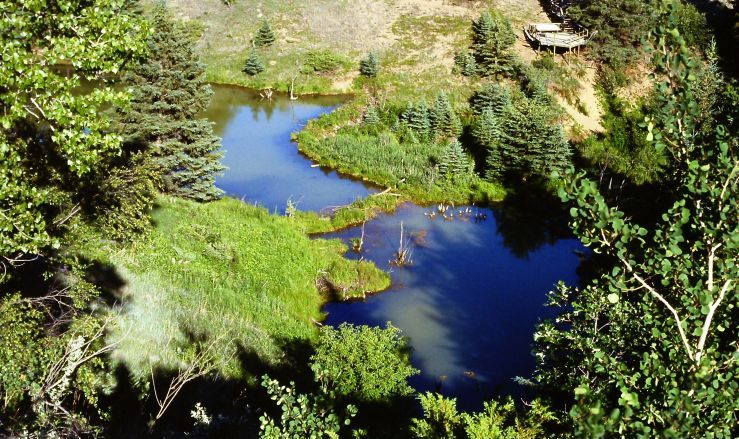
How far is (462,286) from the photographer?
22938mm

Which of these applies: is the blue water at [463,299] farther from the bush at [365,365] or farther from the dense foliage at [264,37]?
the dense foliage at [264,37]

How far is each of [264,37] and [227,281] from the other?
4015 centimetres

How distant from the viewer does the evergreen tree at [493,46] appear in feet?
145

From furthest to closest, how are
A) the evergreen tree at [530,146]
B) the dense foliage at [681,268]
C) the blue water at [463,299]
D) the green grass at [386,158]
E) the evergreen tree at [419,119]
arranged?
the evergreen tree at [419,119], the green grass at [386,158], the evergreen tree at [530,146], the blue water at [463,299], the dense foliage at [681,268]

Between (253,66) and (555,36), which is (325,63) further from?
(555,36)

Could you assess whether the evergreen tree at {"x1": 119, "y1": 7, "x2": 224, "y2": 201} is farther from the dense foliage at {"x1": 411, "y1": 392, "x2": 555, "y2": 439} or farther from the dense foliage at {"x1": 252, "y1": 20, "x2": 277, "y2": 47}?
the dense foliage at {"x1": 252, "y1": 20, "x2": 277, "y2": 47}

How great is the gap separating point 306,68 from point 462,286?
111 feet

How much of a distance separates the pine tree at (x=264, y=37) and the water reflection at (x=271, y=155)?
6.86 metres

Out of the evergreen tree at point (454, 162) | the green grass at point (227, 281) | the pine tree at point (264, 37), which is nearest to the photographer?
the green grass at point (227, 281)

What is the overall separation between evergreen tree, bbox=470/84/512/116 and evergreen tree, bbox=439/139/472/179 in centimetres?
526

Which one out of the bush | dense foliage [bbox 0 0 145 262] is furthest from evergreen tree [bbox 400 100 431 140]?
dense foliage [bbox 0 0 145 262]

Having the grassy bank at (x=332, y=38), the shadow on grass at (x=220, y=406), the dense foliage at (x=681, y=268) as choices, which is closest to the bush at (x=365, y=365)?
the shadow on grass at (x=220, y=406)

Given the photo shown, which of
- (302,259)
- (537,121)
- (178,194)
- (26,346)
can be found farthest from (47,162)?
(537,121)

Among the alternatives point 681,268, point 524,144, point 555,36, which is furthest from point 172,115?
point 555,36
